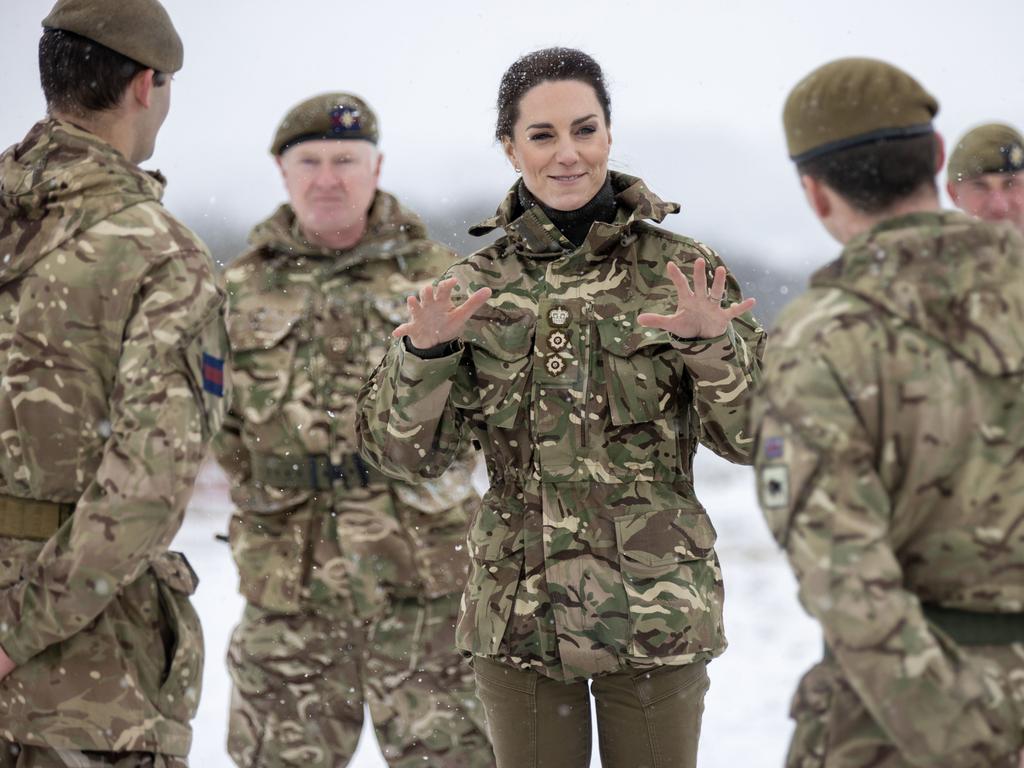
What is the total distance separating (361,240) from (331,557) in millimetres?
936

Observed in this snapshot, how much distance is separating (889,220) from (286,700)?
265 cm

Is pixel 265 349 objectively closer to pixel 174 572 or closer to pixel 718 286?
pixel 174 572

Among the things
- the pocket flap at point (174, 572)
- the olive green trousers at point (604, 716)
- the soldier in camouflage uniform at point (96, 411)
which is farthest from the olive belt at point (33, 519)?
the olive green trousers at point (604, 716)

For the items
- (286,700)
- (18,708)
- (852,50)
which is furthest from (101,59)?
(852,50)

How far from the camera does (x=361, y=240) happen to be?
13.7 ft

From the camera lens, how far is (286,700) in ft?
13.1

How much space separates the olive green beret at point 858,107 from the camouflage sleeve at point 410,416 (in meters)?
1.06

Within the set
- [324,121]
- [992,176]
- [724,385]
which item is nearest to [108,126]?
[724,385]

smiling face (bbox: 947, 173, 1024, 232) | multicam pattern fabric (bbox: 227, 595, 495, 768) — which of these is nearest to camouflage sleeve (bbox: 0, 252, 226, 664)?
multicam pattern fabric (bbox: 227, 595, 495, 768)

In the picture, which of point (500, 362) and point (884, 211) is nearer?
point (884, 211)

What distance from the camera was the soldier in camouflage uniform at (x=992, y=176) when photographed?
374 centimetres

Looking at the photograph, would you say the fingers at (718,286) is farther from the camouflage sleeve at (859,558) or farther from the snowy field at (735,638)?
the snowy field at (735,638)

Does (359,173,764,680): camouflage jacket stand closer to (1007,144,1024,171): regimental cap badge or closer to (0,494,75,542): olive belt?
(0,494,75,542): olive belt

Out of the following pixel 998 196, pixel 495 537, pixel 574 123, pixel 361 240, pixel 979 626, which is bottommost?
pixel 495 537
